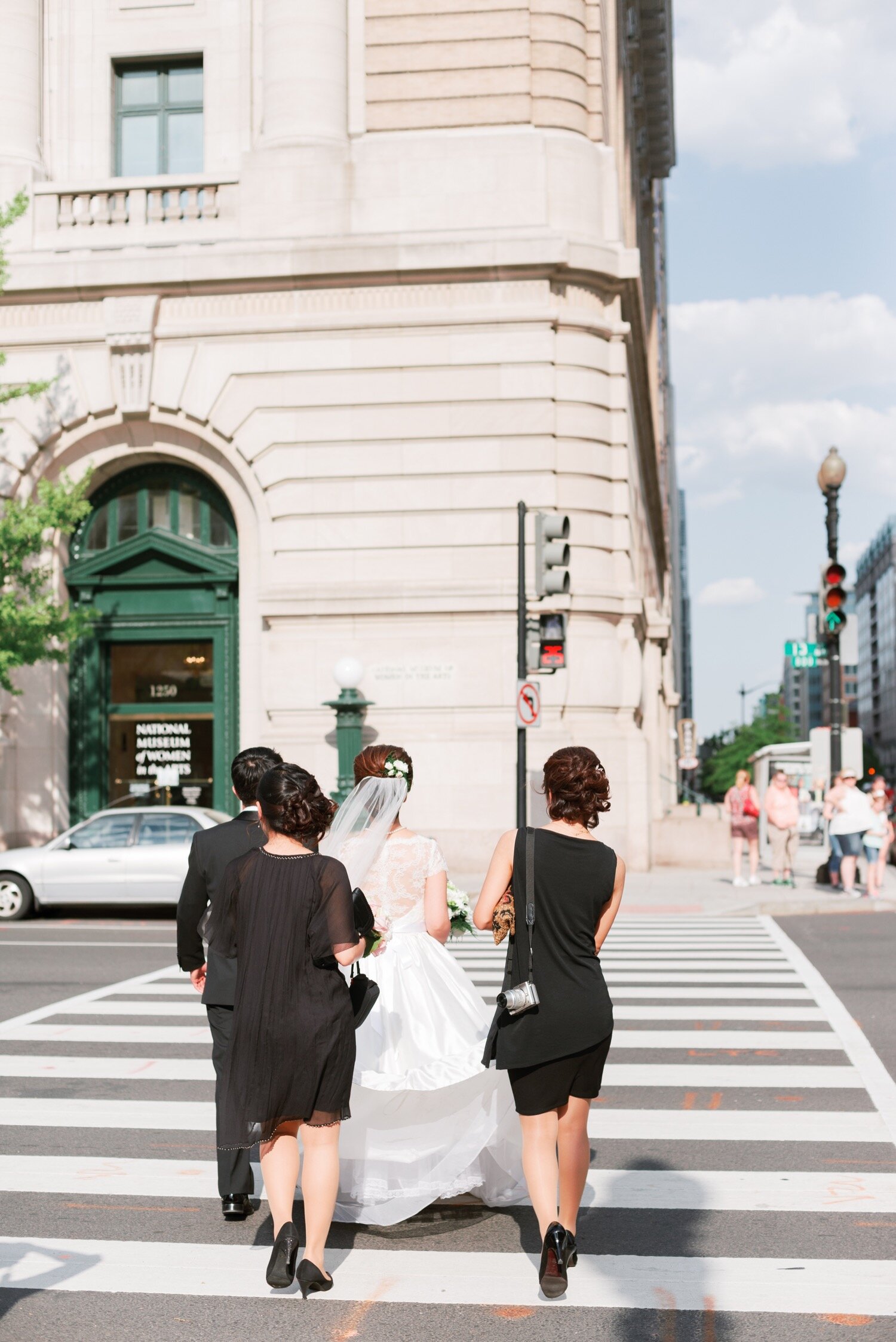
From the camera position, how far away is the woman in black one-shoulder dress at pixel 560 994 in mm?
4934

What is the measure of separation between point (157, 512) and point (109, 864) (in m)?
8.36

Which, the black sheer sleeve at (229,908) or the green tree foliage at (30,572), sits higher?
the green tree foliage at (30,572)

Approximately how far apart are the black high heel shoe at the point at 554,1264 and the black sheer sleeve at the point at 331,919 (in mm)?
1145

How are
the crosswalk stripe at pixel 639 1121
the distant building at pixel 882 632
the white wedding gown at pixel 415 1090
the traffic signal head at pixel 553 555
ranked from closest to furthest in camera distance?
the white wedding gown at pixel 415 1090
the crosswalk stripe at pixel 639 1121
the traffic signal head at pixel 553 555
the distant building at pixel 882 632

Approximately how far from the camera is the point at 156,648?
80.4 feet

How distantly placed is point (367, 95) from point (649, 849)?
42.9 ft

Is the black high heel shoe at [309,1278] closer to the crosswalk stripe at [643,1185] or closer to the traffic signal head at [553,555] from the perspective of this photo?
the crosswalk stripe at [643,1185]

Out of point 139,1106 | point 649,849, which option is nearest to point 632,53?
point 649,849

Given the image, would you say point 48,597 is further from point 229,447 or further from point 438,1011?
point 438,1011

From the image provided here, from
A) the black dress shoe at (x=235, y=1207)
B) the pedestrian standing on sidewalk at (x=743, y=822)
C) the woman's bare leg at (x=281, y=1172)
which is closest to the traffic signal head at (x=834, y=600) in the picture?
the pedestrian standing on sidewalk at (x=743, y=822)

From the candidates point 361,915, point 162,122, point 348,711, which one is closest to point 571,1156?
point 361,915

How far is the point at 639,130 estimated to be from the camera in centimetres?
4338

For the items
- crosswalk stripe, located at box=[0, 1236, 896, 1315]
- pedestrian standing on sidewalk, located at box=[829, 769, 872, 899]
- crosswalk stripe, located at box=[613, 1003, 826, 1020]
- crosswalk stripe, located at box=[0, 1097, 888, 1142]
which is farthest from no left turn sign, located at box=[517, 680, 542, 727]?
crosswalk stripe, located at box=[0, 1236, 896, 1315]

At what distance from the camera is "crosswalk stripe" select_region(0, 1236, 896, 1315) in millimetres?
4734
